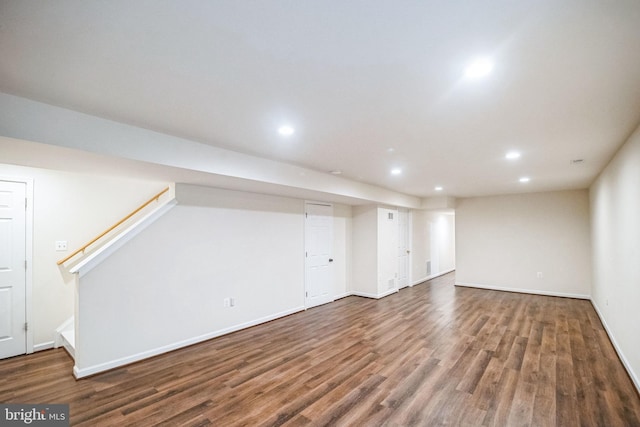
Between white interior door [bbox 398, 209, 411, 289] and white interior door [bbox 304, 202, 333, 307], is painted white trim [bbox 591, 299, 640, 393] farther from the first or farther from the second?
white interior door [bbox 304, 202, 333, 307]

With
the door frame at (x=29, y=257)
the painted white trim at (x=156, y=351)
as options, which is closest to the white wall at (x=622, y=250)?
the painted white trim at (x=156, y=351)

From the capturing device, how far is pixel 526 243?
23.1 ft

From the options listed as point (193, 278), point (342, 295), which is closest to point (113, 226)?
point (193, 278)

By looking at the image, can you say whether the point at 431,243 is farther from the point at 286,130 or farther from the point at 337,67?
the point at 337,67

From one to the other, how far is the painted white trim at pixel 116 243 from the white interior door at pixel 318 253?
267 centimetres

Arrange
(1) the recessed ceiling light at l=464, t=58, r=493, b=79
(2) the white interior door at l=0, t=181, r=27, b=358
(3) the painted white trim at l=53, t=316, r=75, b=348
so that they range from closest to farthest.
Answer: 1. (1) the recessed ceiling light at l=464, t=58, r=493, b=79
2. (2) the white interior door at l=0, t=181, r=27, b=358
3. (3) the painted white trim at l=53, t=316, r=75, b=348

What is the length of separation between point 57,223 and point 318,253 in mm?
4141

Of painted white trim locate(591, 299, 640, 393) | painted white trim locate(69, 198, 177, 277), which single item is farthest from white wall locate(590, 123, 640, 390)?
painted white trim locate(69, 198, 177, 277)

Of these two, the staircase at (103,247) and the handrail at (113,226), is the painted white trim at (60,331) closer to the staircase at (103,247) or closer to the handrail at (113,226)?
the staircase at (103,247)

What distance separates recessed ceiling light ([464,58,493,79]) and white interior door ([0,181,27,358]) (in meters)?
5.09

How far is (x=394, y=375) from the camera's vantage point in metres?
3.04

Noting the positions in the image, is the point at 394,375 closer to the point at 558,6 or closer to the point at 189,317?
the point at 189,317

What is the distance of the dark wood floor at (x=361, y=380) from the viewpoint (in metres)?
2.38

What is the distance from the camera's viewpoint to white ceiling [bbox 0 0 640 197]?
4.22ft
